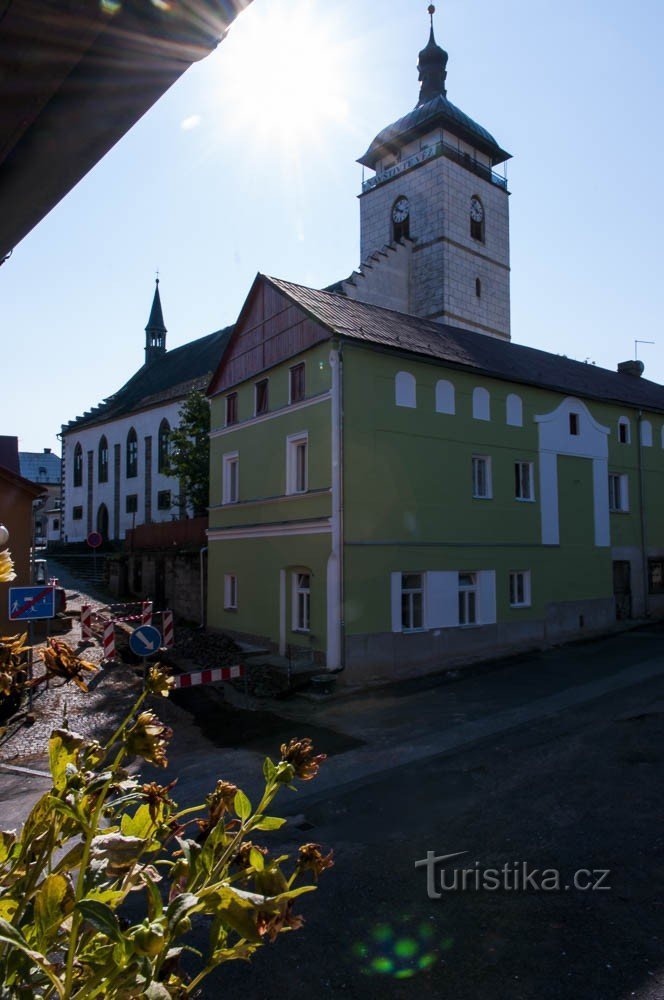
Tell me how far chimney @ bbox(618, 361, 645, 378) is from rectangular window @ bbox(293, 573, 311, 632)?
2202 cm

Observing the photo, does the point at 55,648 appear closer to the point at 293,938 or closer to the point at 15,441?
the point at 293,938

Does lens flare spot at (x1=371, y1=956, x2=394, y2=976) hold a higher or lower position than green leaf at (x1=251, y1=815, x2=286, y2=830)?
lower

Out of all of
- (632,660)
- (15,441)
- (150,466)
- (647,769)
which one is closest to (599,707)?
(647,769)

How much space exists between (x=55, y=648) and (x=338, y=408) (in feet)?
50.7

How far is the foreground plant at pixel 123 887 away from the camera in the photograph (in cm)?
127

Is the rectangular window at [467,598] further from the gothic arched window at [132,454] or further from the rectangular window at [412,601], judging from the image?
the gothic arched window at [132,454]

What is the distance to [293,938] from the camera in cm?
539

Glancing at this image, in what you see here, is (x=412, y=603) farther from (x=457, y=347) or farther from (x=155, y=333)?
(x=155, y=333)

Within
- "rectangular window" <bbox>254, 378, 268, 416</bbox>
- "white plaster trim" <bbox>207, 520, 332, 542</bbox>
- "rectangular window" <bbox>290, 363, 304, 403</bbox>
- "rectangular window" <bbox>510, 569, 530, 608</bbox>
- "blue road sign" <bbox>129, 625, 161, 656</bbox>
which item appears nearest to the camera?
"blue road sign" <bbox>129, 625, 161, 656</bbox>

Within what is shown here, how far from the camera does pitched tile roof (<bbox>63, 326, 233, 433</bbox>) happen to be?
153 feet

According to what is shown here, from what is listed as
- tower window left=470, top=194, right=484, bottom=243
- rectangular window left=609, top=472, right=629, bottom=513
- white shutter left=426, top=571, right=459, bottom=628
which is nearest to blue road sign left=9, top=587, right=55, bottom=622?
white shutter left=426, top=571, right=459, bottom=628

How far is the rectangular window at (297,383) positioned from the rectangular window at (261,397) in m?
1.81

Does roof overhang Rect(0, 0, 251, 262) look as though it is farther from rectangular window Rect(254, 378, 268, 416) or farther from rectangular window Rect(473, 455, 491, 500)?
rectangular window Rect(254, 378, 268, 416)

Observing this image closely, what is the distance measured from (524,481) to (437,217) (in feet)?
96.8
